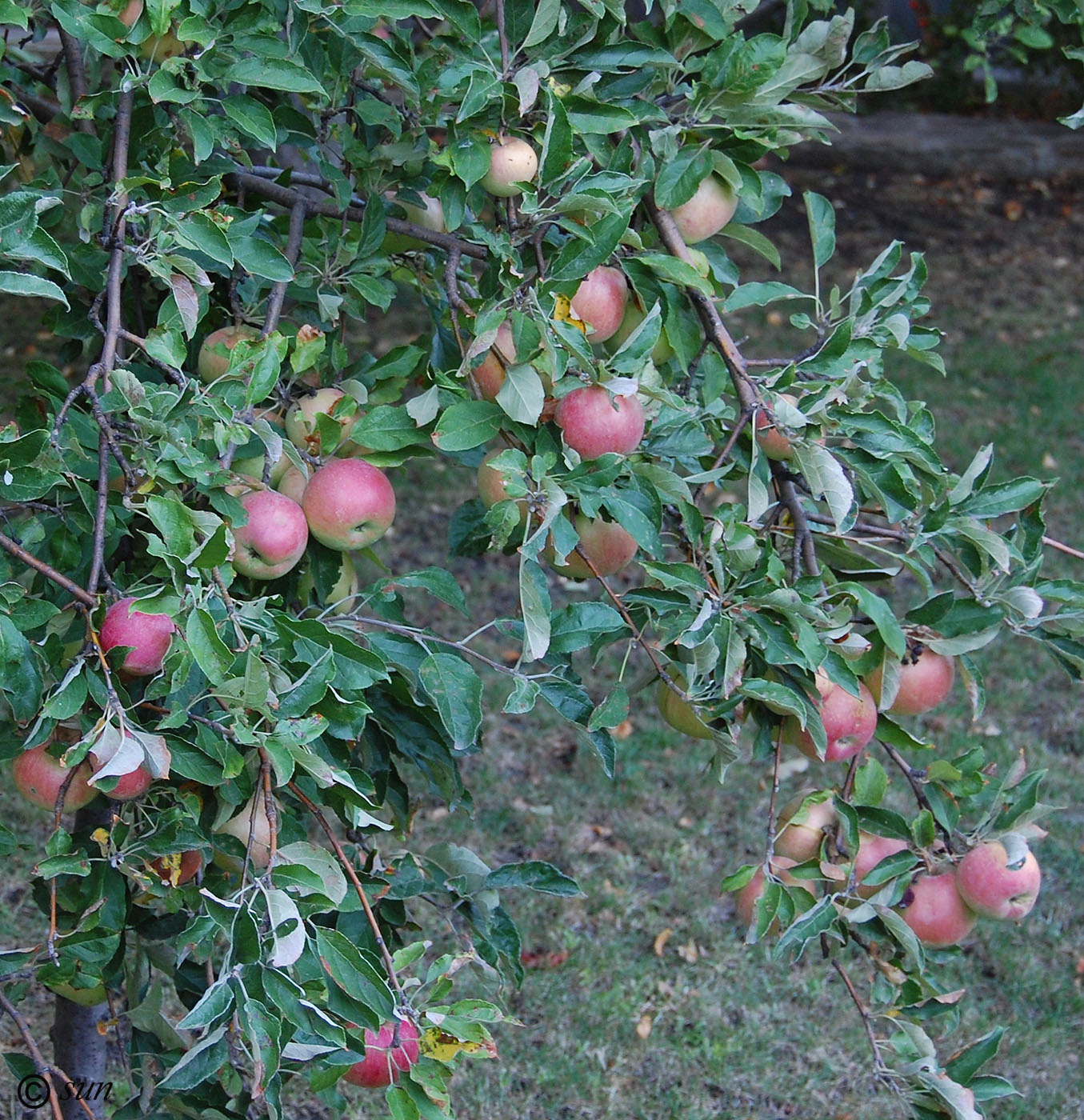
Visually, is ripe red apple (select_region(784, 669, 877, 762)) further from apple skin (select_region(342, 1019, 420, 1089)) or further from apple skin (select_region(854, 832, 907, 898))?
apple skin (select_region(342, 1019, 420, 1089))

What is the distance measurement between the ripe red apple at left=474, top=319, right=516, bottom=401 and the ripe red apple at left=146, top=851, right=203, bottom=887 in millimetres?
561

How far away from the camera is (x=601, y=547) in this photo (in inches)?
54.0

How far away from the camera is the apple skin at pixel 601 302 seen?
1.31 meters

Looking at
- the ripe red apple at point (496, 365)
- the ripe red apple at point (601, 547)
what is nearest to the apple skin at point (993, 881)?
the ripe red apple at point (601, 547)

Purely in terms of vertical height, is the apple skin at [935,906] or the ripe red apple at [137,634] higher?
the ripe red apple at [137,634]

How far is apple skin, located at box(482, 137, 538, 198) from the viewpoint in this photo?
127 centimetres

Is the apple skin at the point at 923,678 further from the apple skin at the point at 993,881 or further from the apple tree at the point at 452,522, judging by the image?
the apple skin at the point at 993,881

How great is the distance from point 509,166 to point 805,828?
0.83 metres

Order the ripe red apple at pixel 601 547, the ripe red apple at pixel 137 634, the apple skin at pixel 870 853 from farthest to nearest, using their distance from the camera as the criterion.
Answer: the apple skin at pixel 870 853 → the ripe red apple at pixel 601 547 → the ripe red apple at pixel 137 634

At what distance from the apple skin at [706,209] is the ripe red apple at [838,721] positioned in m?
0.53

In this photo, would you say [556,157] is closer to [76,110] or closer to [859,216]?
[76,110]

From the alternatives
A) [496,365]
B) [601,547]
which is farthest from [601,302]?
[601,547]

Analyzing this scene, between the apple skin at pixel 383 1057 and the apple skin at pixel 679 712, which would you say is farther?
the apple skin at pixel 679 712

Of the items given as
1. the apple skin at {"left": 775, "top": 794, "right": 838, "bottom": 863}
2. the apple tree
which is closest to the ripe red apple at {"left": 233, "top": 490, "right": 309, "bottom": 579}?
the apple tree
